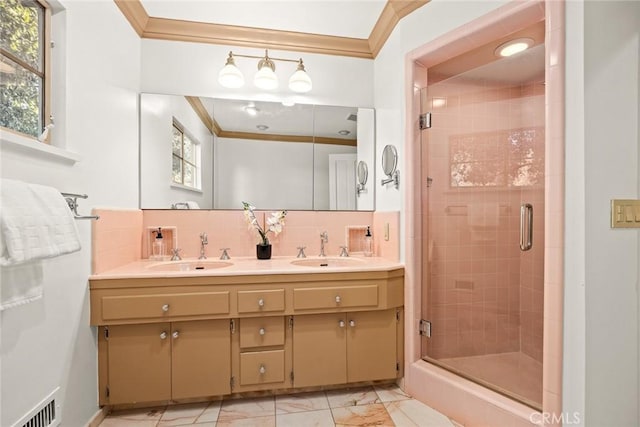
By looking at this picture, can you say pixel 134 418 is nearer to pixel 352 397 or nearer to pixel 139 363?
pixel 139 363

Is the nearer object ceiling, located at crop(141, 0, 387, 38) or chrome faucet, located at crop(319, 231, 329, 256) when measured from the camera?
ceiling, located at crop(141, 0, 387, 38)

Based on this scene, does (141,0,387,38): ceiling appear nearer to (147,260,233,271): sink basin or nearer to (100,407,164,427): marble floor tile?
(147,260,233,271): sink basin

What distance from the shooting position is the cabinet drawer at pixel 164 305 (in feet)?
5.03

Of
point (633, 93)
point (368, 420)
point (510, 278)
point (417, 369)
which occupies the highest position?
point (633, 93)

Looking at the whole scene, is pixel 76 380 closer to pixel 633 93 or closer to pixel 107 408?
pixel 107 408

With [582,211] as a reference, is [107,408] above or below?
below

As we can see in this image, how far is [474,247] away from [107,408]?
2415 millimetres

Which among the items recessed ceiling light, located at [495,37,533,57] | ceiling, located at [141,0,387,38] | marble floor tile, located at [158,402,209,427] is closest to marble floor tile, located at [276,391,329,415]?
marble floor tile, located at [158,402,209,427]

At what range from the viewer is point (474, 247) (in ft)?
6.81

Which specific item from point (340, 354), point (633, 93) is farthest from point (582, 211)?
point (340, 354)

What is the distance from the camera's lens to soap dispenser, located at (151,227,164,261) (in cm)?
206

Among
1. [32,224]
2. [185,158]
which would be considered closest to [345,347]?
[32,224]

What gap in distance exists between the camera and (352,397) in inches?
70.9

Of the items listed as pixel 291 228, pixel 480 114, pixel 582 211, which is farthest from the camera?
pixel 291 228
